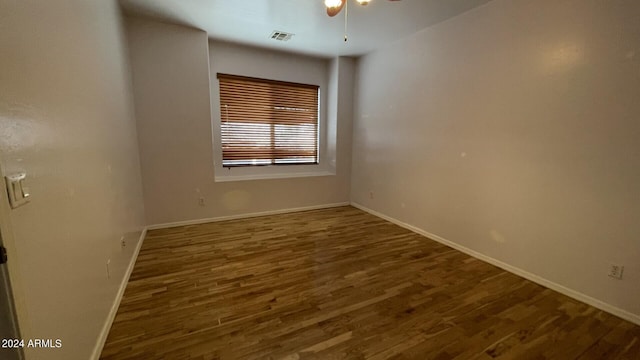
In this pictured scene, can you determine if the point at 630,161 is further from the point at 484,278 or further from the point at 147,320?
the point at 147,320

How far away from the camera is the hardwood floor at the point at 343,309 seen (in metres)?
1.65

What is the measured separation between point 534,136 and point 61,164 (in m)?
3.43

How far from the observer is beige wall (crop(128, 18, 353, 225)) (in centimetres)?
338

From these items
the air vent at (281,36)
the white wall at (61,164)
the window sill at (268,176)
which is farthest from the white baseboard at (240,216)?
the air vent at (281,36)

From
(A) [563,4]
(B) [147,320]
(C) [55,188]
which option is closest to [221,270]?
(B) [147,320]

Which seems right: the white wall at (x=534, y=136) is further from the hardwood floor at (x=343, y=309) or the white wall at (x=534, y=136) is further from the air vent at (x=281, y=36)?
the air vent at (x=281, y=36)

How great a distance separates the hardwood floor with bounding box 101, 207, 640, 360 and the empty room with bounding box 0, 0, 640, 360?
0.7 inches

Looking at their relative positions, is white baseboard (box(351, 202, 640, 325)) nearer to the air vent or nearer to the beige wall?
the beige wall

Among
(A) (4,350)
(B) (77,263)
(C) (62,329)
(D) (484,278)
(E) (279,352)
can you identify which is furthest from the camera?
(D) (484,278)

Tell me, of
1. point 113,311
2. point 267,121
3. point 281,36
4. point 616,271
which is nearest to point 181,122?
point 267,121

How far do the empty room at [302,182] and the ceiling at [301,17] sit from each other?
0.11ft

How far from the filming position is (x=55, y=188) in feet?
3.98

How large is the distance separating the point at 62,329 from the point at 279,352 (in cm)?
107

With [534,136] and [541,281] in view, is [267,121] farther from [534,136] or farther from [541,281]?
[541,281]
